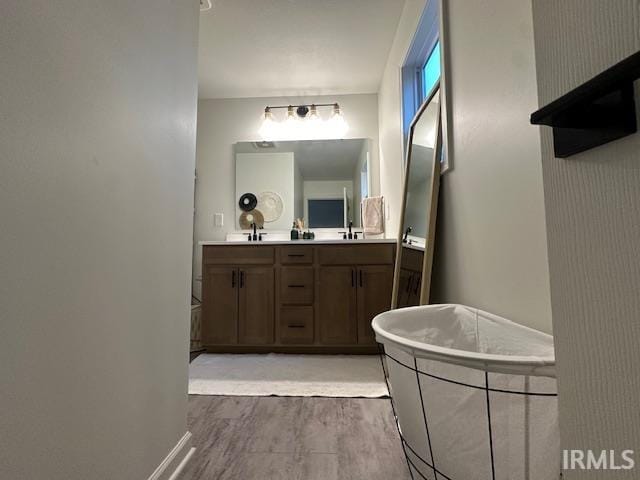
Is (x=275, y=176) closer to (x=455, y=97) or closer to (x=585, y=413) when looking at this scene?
(x=455, y=97)

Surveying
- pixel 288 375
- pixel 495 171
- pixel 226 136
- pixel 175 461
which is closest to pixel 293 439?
pixel 175 461

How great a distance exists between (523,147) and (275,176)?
2.41 metres

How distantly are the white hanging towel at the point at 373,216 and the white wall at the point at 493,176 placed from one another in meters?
1.22

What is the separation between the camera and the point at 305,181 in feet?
10.0

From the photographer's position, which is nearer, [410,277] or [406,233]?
[410,277]

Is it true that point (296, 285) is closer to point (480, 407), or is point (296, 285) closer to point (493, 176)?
point (493, 176)

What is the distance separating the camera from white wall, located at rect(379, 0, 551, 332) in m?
0.89

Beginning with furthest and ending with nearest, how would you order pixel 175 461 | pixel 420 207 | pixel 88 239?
pixel 420 207
pixel 175 461
pixel 88 239

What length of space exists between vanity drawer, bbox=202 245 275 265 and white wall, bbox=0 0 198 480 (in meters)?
1.35

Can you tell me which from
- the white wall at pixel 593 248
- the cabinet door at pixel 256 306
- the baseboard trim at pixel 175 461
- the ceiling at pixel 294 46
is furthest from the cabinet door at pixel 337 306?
the white wall at pixel 593 248

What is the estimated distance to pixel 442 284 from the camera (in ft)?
5.16

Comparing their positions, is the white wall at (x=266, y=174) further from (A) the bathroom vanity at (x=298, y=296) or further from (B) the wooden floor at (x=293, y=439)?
(B) the wooden floor at (x=293, y=439)

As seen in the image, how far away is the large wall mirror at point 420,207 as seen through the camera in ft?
5.06

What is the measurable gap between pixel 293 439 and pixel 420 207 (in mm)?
1318
